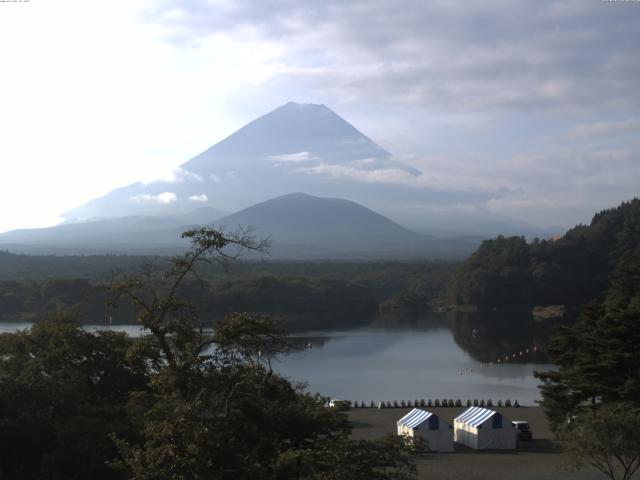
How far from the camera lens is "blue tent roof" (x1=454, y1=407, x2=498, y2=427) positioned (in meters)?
13.4

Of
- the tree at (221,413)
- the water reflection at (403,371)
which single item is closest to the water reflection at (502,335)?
the water reflection at (403,371)

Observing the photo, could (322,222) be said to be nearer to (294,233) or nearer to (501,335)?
(294,233)

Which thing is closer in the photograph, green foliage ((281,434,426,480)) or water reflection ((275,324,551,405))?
green foliage ((281,434,426,480))

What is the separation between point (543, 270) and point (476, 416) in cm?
3480

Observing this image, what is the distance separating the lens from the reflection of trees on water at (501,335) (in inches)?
1129

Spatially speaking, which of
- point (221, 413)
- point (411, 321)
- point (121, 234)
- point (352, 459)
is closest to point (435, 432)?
point (221, 413)

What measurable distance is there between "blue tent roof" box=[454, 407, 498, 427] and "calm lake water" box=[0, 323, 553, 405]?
4597mm

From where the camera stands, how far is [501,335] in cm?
3475

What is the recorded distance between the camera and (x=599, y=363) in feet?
41.7

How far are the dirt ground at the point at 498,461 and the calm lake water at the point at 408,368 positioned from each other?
430cm

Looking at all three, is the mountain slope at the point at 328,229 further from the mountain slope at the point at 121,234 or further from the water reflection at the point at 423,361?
the water reflection at the point at 423,361

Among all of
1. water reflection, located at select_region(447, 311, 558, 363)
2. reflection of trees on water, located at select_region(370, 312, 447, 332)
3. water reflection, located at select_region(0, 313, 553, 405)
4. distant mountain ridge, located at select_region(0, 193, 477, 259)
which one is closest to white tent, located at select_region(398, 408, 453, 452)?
water reflection, located at select_region(0, 313, 553, 405)

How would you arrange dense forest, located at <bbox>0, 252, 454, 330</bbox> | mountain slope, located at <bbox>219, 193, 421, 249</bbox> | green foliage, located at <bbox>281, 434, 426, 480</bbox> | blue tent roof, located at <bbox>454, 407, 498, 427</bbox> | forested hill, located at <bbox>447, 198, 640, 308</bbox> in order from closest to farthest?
green foliage, located at <bbox>281, 434, 426, 480</bbox>, blue tent roof, located at <bbox>454, 407, 498, 427</bbox>, dense forest, located at <bbox>0, 252, 454, 330</bbox>, forested hill, located at <bbox>447, 198, 640, 308</bbox>, mountain slope, located at <bbox>219, 193, 421, 249</bbox>

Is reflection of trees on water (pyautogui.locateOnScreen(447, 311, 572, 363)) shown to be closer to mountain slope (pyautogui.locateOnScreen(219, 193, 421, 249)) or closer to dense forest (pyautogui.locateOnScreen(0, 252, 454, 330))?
dense forest (pyautogui.locateOnScreen(0, 252, 454, 330))
